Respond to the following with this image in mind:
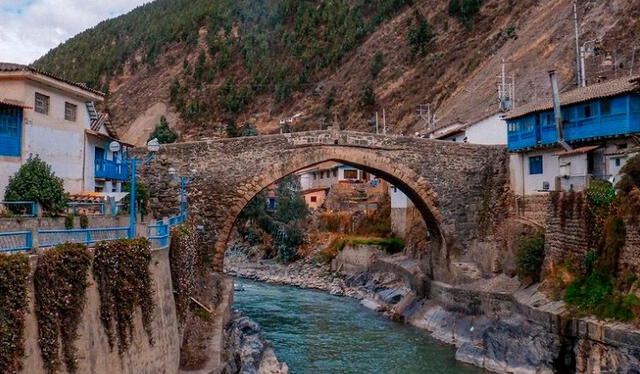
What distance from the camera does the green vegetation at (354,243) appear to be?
123 feet

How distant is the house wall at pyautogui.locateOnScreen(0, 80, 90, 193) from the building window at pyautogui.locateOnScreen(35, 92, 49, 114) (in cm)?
11

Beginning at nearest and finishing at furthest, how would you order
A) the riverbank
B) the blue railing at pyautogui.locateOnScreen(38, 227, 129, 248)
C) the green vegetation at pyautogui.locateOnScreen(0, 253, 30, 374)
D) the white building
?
the green vegetation at pyautogui.locateOnScreen(0, 253, 30, 374) → the blue railing at pyautogui.locateOnScreen(38, 227, 129, 248) → the riverbank → the white building

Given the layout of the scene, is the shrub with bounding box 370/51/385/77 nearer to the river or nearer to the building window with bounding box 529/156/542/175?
the river

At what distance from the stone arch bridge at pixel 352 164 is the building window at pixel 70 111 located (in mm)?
4154

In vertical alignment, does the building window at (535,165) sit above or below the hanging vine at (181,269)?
above

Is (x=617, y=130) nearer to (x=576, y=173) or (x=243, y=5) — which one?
(x=576, y=173)

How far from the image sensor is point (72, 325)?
30.5ft

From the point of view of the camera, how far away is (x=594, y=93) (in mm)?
22016

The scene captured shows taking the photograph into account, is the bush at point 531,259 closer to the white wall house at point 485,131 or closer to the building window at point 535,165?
the building window at point 535,165

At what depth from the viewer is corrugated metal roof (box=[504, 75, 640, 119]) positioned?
67.2 ft

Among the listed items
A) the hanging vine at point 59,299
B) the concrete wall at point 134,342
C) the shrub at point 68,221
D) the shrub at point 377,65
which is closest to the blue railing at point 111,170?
the concrete wall at point 134,342

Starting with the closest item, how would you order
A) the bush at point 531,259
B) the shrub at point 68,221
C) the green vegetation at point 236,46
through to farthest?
the shrub at point 68,221 < the bush at point 531,259 < the green vegetation at point 236,46

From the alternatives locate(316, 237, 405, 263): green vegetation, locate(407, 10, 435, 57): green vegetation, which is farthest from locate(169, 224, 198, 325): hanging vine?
locate(407, 10, 435, 57): green vegetation

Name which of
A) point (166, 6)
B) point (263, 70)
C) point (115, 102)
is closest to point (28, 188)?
point (263, 70)
